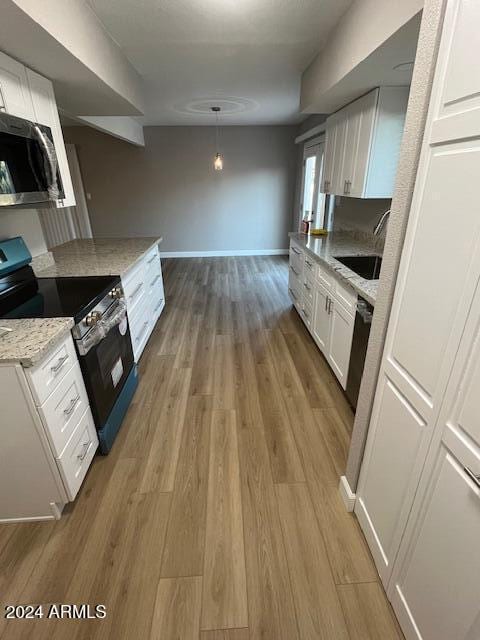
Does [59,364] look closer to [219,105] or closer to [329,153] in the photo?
[329,153]

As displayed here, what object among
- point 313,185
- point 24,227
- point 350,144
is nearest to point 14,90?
point 24,227

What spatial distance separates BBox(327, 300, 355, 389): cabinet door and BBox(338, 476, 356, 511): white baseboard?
0.83 meters

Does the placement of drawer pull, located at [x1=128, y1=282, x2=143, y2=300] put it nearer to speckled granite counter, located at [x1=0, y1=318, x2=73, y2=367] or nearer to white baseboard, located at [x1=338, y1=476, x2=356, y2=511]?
speckled granite counter, located at [x1=0, y1=318, x2=73, y2=367]

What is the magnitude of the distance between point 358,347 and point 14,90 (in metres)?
2.44

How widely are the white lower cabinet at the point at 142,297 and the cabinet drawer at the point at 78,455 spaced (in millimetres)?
939

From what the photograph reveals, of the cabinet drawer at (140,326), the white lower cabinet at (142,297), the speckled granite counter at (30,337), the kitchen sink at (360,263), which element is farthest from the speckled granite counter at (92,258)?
the kitchen sink at (360,263)

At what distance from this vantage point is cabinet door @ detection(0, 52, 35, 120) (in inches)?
63.2

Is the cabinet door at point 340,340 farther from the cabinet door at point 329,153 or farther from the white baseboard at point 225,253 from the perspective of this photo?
the white baseboard at point 225,253

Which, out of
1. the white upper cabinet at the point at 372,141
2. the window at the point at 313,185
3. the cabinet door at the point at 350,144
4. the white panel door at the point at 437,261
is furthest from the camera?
the window at the point at 313,185

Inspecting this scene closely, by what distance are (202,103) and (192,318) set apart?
2876mm

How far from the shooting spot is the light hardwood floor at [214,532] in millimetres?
1258

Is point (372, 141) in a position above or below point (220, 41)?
below

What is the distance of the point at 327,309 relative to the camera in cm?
274

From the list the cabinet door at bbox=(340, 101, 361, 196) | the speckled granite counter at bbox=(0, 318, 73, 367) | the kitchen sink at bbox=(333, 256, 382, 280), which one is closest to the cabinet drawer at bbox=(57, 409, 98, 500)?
the speckled granite counter at bbox=(0, 318, 73, 367)
